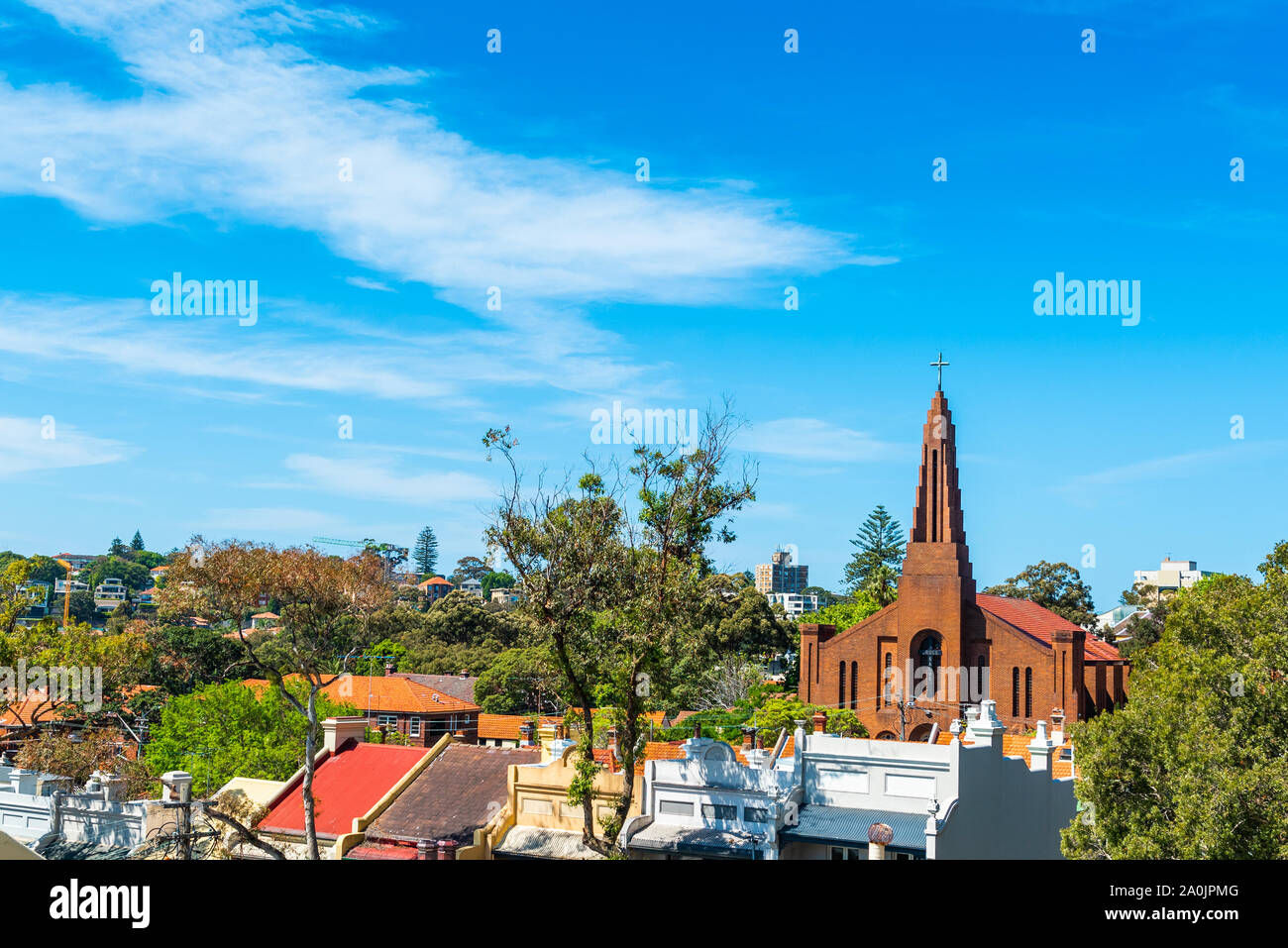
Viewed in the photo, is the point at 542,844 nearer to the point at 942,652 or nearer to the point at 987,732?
the point at 987,732

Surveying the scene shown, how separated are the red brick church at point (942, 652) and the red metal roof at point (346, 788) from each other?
4207cm

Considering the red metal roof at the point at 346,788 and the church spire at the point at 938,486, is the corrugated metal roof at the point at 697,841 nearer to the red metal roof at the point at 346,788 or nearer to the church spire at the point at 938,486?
the red metal roof at the point at 346,788

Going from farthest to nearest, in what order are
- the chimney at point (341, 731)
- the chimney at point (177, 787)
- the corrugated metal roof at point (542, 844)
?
the chimney at point (341, 731)
the corrugated metal roof at point (542, 844)
the chimney at point (177, 787)

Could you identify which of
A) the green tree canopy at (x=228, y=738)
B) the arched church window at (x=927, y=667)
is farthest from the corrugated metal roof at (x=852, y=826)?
the arched church window at (x=927, y=667)

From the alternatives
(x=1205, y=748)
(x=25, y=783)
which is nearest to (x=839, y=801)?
(x=1205, y=748)

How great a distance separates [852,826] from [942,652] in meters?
50.3

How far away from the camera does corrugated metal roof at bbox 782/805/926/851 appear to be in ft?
82.6

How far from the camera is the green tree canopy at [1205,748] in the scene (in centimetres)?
2177

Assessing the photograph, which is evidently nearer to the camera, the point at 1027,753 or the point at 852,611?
the point at 1027,753

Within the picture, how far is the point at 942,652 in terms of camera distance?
244 ft

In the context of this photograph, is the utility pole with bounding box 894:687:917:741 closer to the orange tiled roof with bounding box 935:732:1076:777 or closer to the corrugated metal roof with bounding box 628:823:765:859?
the orange tiled roof with bounding box 935:732:1076:777

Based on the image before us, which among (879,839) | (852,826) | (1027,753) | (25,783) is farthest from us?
(1027,753)
